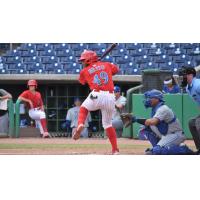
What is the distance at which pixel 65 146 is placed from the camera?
10.1 m

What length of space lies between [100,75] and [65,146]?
1.47m

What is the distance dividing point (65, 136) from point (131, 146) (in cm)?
152

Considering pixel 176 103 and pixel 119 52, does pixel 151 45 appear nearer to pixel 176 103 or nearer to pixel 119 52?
pixel 119 52

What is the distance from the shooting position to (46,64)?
11742mm

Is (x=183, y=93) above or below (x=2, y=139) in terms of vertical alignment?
above

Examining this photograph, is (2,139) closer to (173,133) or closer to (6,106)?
(6,106)

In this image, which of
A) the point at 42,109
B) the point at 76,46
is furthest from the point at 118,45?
the point at 42,109

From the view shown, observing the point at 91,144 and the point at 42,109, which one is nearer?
the point at 91,144

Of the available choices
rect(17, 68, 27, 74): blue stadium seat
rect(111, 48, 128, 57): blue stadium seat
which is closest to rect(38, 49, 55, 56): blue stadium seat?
rect(17, 68, 27, 74): blue stadium seat

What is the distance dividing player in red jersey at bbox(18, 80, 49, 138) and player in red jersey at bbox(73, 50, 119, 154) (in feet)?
6.57

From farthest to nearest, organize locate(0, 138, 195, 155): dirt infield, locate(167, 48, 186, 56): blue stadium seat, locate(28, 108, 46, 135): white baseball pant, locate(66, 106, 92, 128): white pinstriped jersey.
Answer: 1. locate(28, 108, 46, 135): white baseball pant
2. locate(167, 48, 186, 56): blue stadium seat
3. locate(66, 106, 92, 128): white pinstriped jersey
4. locate(0, 138, 195, 155): dirt infield

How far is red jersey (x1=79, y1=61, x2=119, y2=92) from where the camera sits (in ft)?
29.6

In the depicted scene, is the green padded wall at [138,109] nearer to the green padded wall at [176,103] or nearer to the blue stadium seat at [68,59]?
the green padded wall at [176,103]

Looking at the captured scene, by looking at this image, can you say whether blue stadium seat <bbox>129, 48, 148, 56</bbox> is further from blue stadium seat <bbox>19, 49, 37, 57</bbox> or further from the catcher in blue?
the catcher in blue
